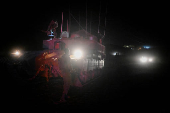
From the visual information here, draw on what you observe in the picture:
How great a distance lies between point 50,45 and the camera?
53.7 feet

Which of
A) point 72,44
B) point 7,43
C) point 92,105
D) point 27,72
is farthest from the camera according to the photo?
point 7,43

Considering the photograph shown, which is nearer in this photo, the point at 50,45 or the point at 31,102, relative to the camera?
the point at 31,102

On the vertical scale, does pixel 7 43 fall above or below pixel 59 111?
above

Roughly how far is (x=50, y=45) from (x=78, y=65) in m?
8.60

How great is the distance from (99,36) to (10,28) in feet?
53.4

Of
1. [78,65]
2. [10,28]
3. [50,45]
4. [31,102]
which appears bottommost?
[31,102]

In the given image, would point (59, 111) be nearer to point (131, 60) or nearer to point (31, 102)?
point (31, 102)

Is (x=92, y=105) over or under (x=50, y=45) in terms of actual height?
under

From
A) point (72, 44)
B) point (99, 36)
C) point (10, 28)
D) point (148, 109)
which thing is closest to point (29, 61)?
point (72, 44)

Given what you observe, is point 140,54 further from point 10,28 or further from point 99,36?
point 10,28

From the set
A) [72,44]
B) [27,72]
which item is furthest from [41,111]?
[72,44]

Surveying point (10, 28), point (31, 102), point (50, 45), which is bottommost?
point (31, 102)

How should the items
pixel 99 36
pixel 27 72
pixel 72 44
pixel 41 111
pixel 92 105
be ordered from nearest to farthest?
pixel 41 111 → pixel 92 105 → pixel 27 72 → pixel 72 44 → pixel 99 36

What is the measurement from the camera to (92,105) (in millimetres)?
4766
